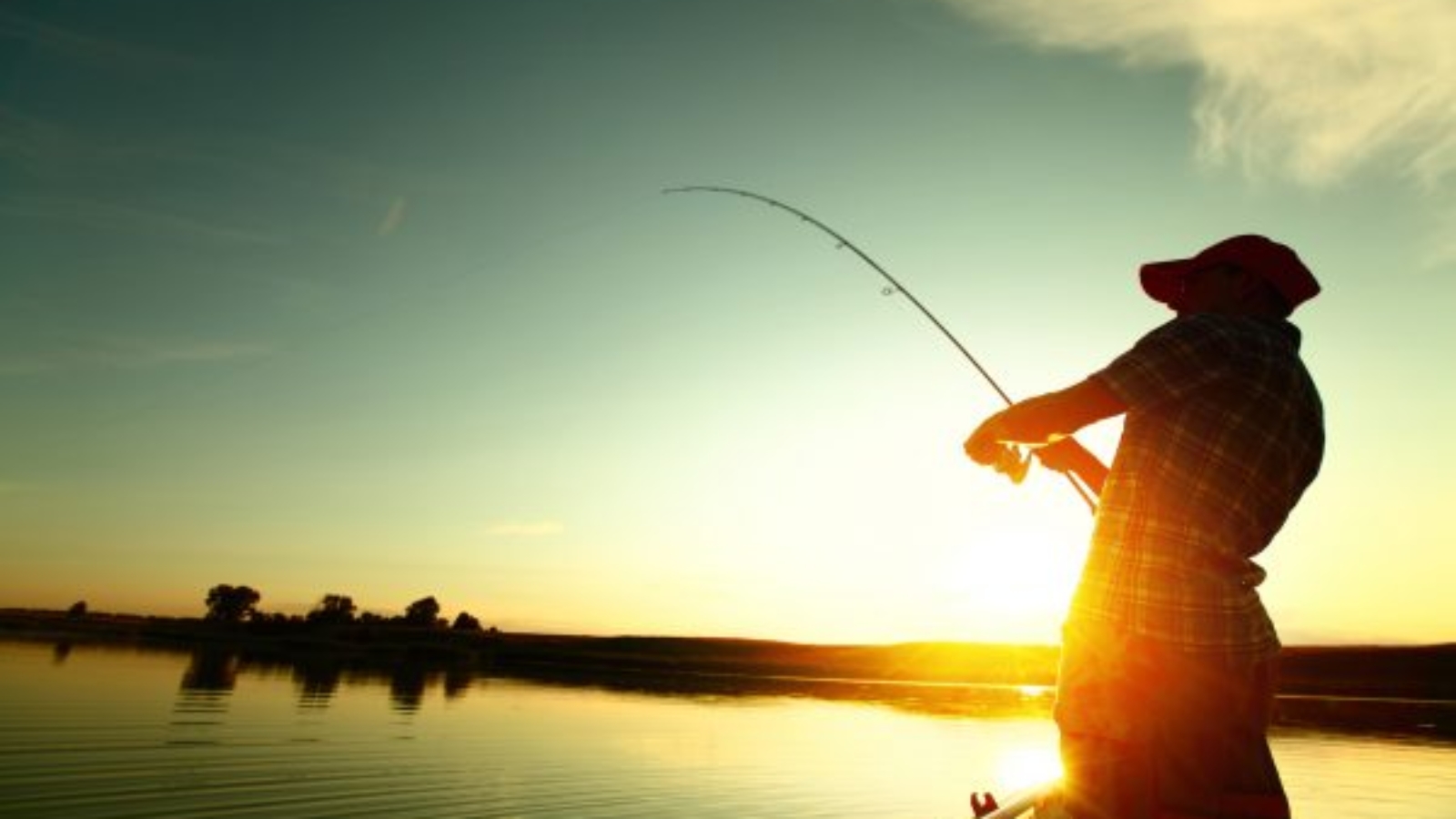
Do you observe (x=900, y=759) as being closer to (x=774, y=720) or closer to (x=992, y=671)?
(x=774, y=720)

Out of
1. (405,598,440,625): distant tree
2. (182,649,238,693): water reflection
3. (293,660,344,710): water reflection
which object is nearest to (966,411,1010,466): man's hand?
(293,660,344,710): water reflection

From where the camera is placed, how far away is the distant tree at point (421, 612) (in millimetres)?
187125

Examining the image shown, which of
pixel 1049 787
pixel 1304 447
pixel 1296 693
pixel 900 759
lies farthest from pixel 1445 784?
pixel 1296 693

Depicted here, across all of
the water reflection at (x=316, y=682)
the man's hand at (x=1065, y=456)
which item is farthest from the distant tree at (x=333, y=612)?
the man's hand at (x=1065, y=456)

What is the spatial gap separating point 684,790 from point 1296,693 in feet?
418

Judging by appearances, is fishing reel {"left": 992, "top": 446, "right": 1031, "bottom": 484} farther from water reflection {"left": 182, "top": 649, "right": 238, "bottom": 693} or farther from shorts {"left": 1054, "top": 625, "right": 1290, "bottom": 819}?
water reflection {"left": 182, "top": 649, "right": 238, "bottom": 693}

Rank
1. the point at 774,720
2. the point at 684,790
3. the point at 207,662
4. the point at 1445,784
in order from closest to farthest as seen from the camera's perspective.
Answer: the point at 684,790 < the point at 1445,784 < the point at 774,720 < the point at 207,662

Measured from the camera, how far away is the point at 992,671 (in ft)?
596

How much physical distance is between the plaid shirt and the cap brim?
0.52 metres

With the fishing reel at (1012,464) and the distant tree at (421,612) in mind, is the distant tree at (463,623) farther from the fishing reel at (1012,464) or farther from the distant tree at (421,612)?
the fishing reel at (1012,464)

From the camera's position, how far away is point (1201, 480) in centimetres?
294

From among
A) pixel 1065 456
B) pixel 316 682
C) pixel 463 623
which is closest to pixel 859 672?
pixel 463 623

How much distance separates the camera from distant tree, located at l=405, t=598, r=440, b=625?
18712 centimetres

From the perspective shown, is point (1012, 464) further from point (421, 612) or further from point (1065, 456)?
point (421, 612)
